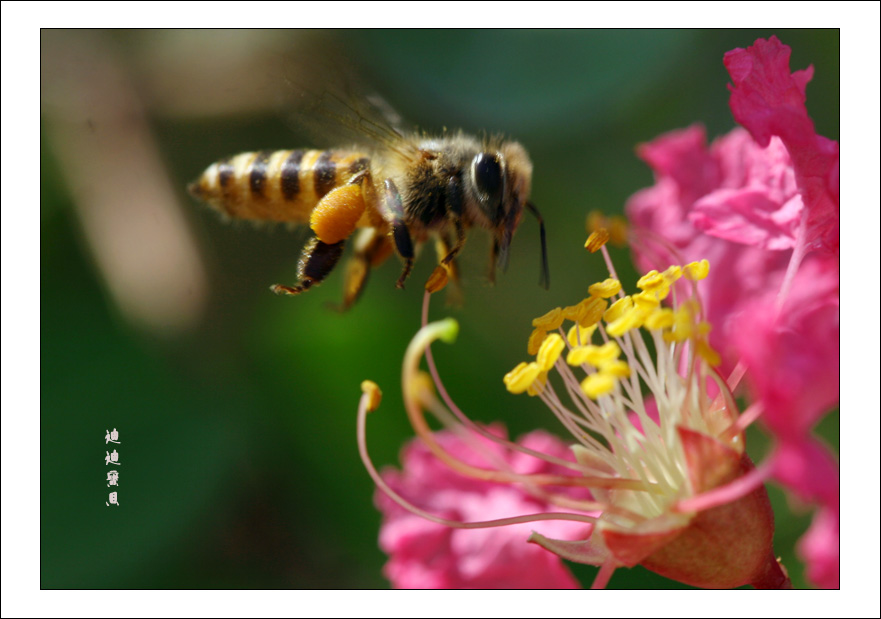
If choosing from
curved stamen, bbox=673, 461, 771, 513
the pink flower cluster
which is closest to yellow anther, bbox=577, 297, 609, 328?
the pink flower cluster

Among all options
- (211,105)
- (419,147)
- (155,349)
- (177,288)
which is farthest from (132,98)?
(419,147)

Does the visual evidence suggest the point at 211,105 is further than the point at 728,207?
Yes

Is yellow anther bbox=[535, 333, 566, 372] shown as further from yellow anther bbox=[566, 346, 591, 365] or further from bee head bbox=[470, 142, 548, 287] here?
bee head bbox=[470, 142, 548, 287]

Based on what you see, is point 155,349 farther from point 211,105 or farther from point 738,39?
point 738,39

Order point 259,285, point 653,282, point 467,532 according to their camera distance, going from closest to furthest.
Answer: point 653,282 < point 467,532 < point 259,285

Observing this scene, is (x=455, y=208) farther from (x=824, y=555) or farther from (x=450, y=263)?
(x=824, y=555)

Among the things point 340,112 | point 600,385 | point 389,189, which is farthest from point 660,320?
point 340,112

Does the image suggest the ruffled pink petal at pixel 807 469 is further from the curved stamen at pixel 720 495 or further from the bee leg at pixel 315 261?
the bee leg at pixel 315 261
